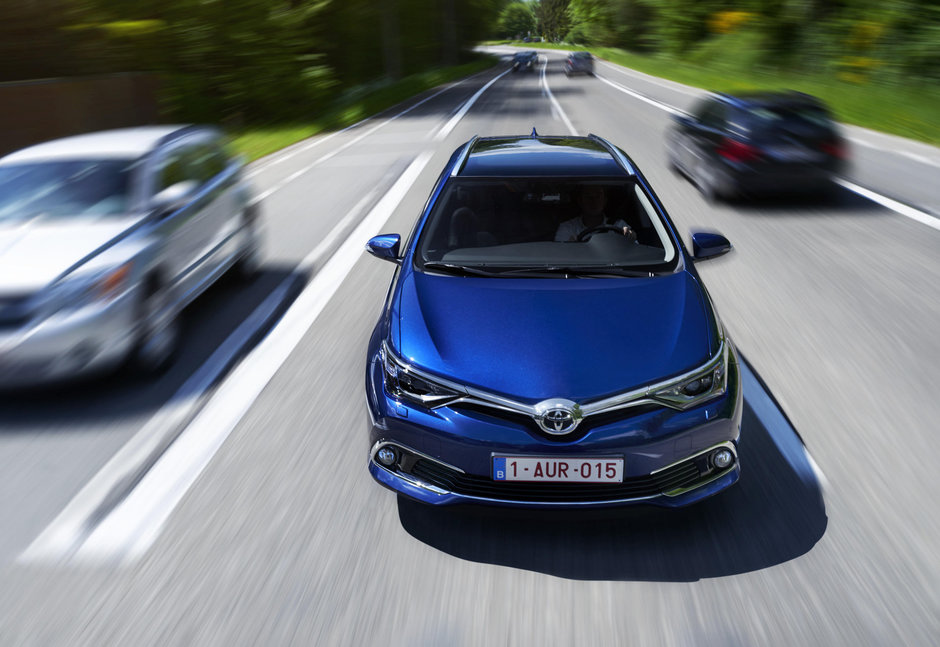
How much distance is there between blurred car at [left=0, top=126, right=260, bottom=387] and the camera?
15.2 feet

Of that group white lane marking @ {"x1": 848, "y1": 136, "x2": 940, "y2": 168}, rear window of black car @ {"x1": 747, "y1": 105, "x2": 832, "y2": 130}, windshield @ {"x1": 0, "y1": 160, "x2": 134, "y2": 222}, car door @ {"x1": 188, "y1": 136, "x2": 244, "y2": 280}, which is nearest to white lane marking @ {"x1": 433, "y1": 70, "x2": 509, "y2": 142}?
white lane marking @ {"x1": 848, "y1": 136, "x2": 940, "y2": 168}

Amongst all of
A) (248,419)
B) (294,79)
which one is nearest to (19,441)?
(248,419)

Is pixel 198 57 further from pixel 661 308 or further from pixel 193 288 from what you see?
pixel 661 308

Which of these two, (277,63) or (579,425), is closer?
(579,425)

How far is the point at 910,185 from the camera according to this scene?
38.2ft

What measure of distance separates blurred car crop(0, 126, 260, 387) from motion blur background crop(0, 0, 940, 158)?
1246 cm

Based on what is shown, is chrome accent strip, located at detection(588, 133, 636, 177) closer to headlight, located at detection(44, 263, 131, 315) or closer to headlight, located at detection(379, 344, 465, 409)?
headlight, located at detection(379, 344, 465, 409)

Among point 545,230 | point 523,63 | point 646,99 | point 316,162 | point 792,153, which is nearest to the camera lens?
point 545,230

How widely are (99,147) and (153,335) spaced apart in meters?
2.02

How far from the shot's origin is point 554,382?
321cm

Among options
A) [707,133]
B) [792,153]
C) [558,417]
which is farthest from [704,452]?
[707,133]

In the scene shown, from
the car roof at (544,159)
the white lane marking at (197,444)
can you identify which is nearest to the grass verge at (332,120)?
the white lane marking at (197,444)

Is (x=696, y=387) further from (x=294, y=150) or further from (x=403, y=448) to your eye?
(x=294, y=150)

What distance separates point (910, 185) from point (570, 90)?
24929 mm
